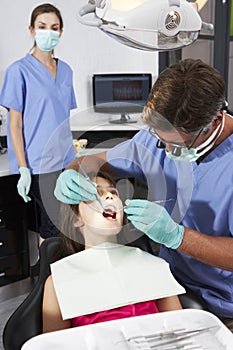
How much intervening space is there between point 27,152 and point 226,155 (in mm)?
1137

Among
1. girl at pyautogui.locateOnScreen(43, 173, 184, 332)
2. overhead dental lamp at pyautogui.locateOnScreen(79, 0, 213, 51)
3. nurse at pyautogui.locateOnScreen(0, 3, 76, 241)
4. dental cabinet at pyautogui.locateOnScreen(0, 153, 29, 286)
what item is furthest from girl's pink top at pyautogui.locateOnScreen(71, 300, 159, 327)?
dental cabinet at pyautogui.locateOnScreen(0, 153, 29, 286)

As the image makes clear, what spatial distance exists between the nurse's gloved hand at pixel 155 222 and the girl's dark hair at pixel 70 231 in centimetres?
18

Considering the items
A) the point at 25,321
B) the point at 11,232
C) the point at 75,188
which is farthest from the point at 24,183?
the point at 25,321

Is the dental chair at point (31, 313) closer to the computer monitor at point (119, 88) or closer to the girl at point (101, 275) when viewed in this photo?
the girl at point (101, 275)

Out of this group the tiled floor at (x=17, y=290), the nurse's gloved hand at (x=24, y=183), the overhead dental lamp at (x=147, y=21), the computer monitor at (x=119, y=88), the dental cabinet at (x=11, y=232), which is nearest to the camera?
the overhead dental lamp at (x=147, y=21)

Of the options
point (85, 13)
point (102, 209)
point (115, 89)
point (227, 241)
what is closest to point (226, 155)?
point (227, 241)

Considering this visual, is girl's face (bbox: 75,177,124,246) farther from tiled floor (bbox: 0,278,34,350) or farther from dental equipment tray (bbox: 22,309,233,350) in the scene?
tiled floor (bbox: 0,278,34,350)

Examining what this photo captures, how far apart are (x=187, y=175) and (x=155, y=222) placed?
0.77ft

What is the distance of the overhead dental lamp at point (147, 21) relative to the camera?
2.47ft

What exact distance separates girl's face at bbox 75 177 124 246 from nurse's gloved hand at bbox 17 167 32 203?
0.82 meters

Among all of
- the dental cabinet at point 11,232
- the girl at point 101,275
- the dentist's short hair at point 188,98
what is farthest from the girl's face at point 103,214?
the dental cabinet at point 11,232

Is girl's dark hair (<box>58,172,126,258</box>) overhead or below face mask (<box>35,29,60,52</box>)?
below

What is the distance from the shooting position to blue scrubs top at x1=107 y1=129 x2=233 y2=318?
121cm

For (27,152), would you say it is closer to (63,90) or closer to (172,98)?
(63,90)
